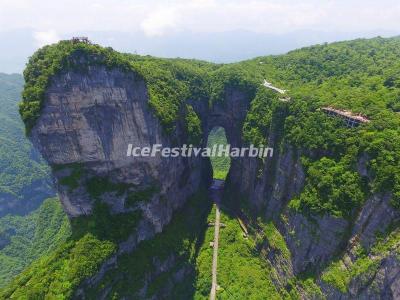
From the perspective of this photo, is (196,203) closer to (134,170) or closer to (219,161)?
(134,170)

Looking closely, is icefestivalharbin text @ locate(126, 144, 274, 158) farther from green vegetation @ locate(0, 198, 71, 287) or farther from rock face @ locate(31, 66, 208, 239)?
green vegetation @ locate(0, 198, 71, 287)

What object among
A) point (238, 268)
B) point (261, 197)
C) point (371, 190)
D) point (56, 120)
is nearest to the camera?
point (371, 190)

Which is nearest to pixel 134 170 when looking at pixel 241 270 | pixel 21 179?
pixel 241 270

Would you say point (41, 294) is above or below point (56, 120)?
below

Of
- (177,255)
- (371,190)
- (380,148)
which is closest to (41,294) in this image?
(177,255)

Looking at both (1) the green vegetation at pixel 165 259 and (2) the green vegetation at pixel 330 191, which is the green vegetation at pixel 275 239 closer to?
(2) the green vegetation at pixel 330 191

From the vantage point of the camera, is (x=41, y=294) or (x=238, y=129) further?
(x=238, y=129)

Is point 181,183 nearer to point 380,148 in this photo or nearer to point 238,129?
point 238,129

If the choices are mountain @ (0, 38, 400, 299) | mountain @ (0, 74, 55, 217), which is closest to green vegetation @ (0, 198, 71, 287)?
mountain @ (0, 74, 55, 217)
